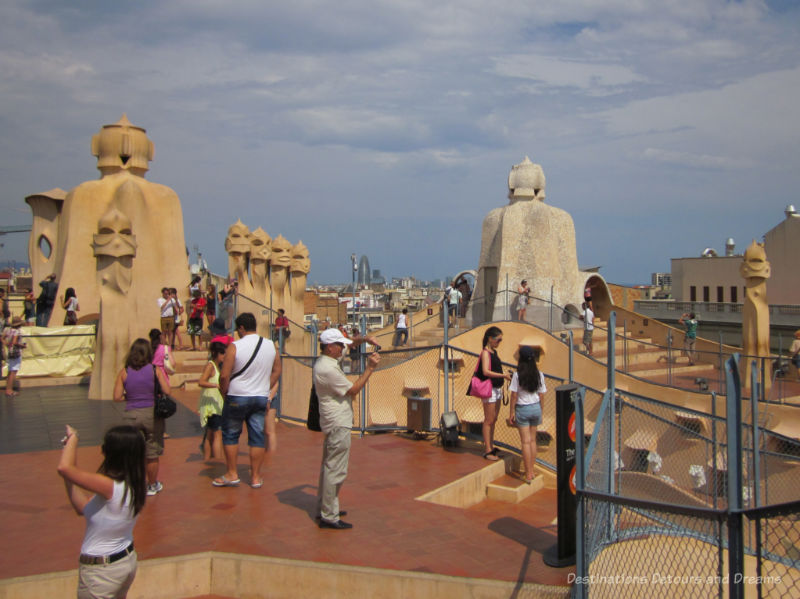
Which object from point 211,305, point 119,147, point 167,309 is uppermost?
point 119,147

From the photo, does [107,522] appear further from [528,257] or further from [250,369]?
[528,257]

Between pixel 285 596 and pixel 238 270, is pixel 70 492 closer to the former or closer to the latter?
pixel 285 596

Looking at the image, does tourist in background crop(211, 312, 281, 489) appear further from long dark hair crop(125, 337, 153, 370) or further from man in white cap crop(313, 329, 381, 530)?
man in white cap crop(313, 329, 381, 530)

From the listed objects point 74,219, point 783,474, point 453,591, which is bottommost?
point 783,474

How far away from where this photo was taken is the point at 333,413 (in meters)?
5.57

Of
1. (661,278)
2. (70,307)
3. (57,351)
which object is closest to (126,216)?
(70,307)

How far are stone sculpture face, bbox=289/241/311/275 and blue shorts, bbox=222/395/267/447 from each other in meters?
19.6

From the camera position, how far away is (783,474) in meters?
11.2

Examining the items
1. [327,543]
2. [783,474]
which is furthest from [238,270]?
[327,543]

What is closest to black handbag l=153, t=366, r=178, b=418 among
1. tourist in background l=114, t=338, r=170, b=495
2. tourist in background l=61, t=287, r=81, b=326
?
tourist in background l=114, t=338, r=170, b=495

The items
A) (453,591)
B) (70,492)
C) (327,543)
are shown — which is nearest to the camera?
(70,492)

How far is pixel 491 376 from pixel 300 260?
750 inches

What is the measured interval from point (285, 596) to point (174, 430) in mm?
5394

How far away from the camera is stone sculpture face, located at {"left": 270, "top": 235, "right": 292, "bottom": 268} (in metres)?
24.9
